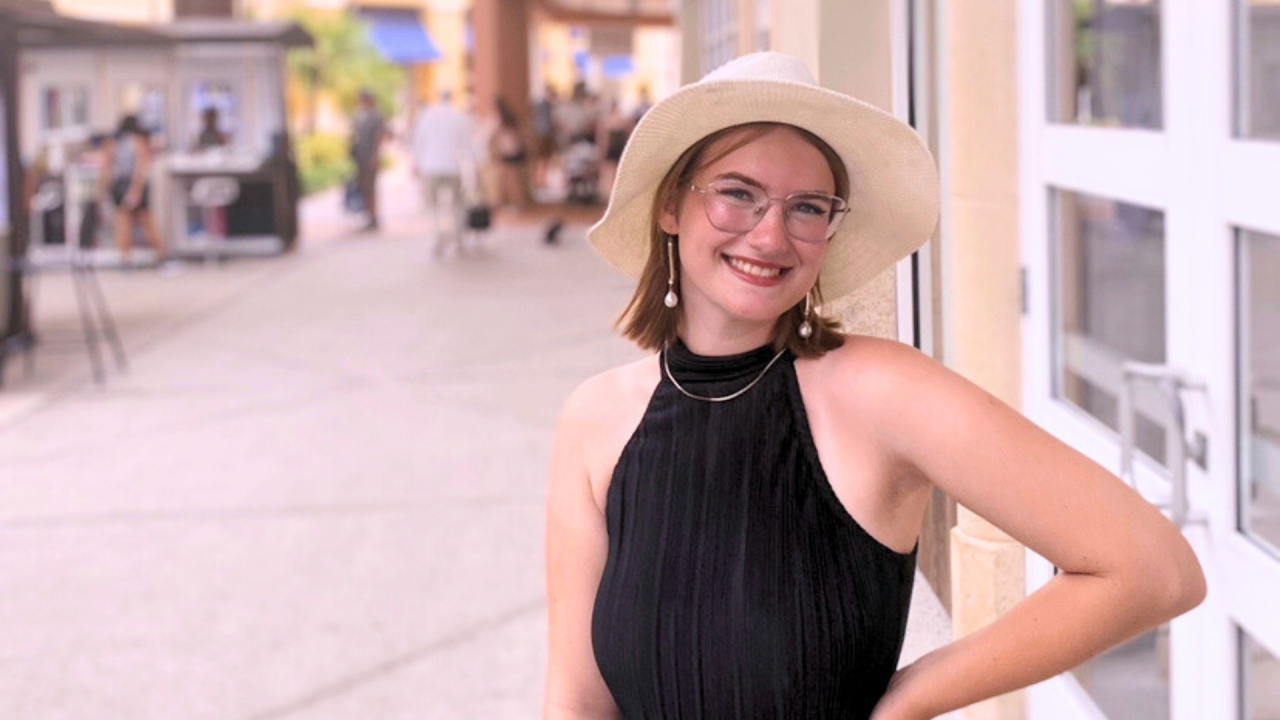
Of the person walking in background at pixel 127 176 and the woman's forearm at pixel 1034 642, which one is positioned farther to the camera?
the person walking in background at pixel 127 176

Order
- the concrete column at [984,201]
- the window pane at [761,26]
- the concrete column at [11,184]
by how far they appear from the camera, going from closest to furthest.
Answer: the concrete column at [984,201] < the window pane at [761,26] < the concrete column at [11,184]

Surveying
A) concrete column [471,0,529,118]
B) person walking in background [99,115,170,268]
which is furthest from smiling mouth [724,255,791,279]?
concrete column [471,0,529,118]

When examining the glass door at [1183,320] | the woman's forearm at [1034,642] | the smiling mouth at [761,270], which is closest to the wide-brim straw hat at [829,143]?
the smiling mouth at [761,270]

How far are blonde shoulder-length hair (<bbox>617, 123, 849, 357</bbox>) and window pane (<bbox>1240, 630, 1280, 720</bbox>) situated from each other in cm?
95

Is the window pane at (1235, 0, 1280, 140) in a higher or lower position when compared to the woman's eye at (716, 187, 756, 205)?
higher

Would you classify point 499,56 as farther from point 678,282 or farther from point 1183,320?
point 678,282

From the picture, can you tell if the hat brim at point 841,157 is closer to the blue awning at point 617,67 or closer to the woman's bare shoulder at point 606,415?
the woman's bare shoulder at point 606,415

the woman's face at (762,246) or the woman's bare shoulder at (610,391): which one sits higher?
the woman's face at (762,246)

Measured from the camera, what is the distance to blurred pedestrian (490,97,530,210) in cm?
2380

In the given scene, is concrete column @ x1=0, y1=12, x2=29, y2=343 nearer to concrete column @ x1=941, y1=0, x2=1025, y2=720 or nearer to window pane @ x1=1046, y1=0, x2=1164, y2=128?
window pane @ x1=1046, y1=0, x2=1164, y2=128

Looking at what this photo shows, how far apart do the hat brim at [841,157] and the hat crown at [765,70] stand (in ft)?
0.06

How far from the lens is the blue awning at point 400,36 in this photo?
51062 mm

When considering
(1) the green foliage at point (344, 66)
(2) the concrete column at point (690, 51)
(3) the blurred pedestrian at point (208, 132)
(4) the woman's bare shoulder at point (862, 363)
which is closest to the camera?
(4) the woman's bare shoulder at point (862, 363)

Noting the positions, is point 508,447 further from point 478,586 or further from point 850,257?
point 850,257
